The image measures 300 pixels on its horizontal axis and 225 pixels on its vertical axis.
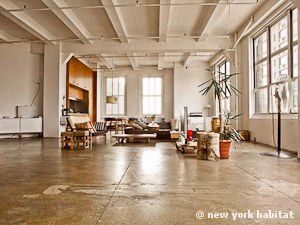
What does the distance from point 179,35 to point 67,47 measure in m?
4.43

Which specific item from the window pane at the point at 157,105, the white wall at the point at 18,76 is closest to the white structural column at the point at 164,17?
the white wall at the point at 18,76

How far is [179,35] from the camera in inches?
370

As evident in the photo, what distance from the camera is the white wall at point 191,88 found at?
13820mm

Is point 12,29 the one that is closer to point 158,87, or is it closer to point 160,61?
point 160,61

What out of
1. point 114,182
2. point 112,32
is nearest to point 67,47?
point 112,32

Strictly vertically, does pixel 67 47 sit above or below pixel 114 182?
above

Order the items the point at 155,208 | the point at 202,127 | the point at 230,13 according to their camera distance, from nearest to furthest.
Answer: the point at 155,208 → the point at 230,13 → the point at 202,127

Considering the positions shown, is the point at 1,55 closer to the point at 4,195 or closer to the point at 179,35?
the point at 179,35

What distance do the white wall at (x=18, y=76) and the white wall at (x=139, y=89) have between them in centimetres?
545

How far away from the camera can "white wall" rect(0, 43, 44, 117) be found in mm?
9891

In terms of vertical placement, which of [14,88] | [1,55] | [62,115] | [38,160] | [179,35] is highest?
[179,35]

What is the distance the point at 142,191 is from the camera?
271 cm

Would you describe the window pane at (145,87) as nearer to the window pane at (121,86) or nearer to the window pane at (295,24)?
the window pane at (121,86)

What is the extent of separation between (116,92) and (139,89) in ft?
4.70
